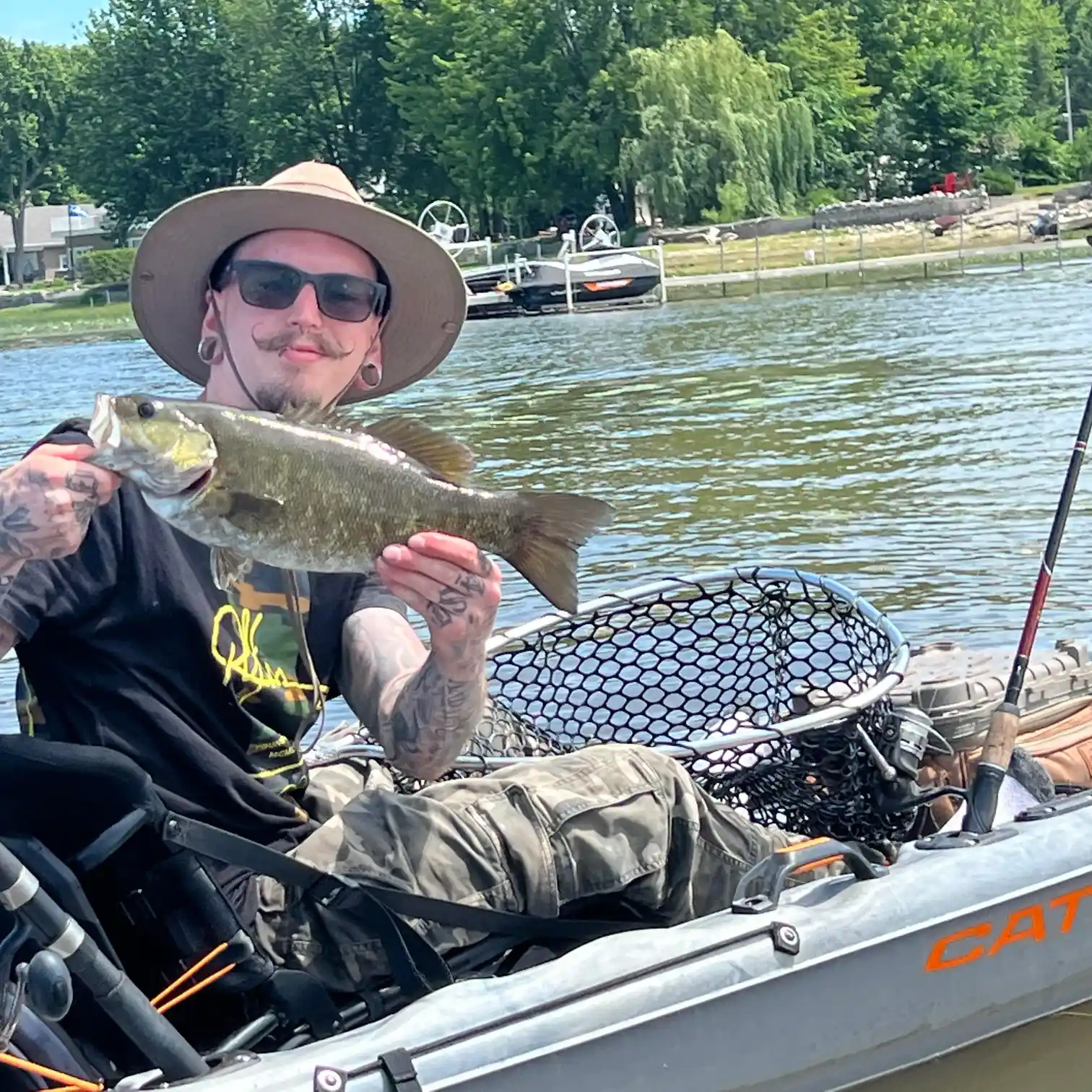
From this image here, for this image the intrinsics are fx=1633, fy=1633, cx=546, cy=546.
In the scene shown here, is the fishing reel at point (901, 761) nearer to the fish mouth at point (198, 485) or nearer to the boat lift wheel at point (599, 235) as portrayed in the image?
the fish mouth at point (198, 485)

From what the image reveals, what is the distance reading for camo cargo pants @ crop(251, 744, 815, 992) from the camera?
3.20m

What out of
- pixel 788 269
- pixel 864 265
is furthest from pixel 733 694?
pixel 788 269

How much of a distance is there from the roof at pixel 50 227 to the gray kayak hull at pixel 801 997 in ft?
306

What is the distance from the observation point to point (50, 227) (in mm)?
93562

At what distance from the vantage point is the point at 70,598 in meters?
2.90

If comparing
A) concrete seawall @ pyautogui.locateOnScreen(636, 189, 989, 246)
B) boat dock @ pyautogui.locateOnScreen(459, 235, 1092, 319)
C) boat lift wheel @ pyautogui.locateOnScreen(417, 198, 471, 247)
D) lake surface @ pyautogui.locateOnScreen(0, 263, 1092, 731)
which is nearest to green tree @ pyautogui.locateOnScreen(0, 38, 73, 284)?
boat lift wheel @ pyautogui.locateOnScreen(417, 198, 471, 247)

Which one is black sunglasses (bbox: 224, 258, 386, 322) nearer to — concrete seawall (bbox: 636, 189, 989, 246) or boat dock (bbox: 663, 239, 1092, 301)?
boat dock (bbox: 663, 239, 1092, 301)

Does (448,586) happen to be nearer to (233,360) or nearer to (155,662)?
(155,662)

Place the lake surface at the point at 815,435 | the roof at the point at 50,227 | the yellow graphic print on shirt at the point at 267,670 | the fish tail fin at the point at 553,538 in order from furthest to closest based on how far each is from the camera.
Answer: the roof at the point at 50,227 → the lake surface at the point at 815,435 → the yellow graphic print on shirt at the point at 267,670 → the fish tail fin at the point at 553,538

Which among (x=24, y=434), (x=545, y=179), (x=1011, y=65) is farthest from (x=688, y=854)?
(x=1011, y=65)

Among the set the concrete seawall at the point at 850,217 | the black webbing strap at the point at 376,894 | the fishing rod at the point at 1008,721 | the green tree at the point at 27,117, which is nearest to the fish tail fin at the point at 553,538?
the black webbing strap at the point at 376,894

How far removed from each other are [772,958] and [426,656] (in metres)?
0.94

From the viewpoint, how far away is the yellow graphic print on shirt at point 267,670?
310cm

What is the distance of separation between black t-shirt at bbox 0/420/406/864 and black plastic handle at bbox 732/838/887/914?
98 centimetres
